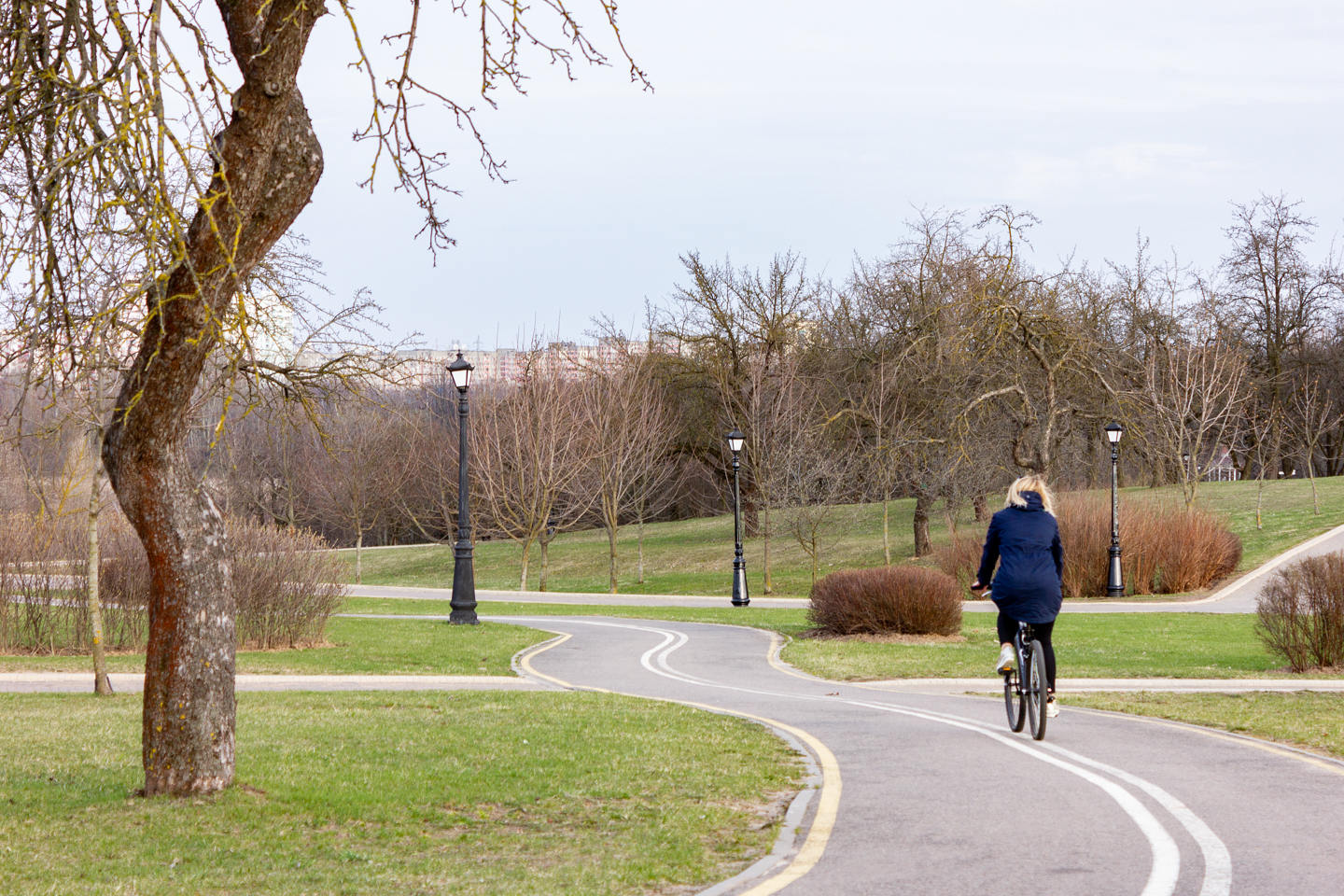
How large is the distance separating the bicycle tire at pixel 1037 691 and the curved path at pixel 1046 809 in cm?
16

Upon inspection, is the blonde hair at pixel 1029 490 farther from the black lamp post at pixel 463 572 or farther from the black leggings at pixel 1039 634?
the black lamp post at pixel 463 572

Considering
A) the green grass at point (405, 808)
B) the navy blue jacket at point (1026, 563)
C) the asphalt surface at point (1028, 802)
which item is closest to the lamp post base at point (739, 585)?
the asphalt surface at point (1028, 802)

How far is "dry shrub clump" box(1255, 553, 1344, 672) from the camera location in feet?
51.1

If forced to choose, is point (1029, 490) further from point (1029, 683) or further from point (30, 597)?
point (30, 597)

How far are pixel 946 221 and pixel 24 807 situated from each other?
129 ft

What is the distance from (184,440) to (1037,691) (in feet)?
21.9

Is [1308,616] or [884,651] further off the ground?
[1308,616]

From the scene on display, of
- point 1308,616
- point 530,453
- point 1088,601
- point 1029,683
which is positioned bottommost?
point 1088,601

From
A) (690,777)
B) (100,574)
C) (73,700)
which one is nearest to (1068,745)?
(690,777)

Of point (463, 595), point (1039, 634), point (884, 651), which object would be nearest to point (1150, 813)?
point (1039, 634)

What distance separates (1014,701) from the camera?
998 centimetres

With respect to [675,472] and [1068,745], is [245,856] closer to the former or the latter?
[1068,745]

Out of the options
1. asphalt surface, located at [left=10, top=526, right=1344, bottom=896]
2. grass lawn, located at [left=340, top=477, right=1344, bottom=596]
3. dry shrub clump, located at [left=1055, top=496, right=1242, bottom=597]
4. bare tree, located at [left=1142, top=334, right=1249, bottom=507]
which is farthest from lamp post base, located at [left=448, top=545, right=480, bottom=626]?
bare tree, located at [left=1142, top=334, right=1249, bottom=507]

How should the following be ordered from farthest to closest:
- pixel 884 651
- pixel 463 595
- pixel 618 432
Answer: pixel 618 432 < pixel 463 595 < pixel 884 651
